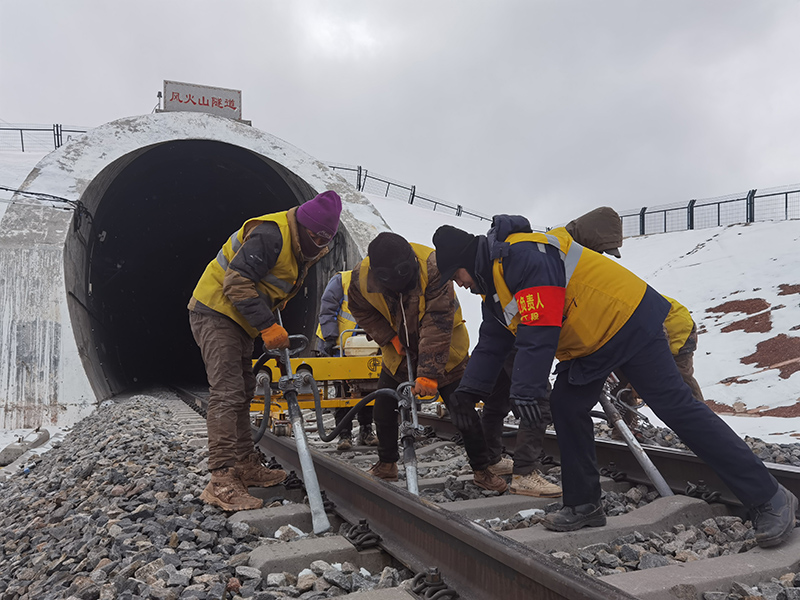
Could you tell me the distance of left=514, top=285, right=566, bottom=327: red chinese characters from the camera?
263cm

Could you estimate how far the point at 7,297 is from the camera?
8.05 m

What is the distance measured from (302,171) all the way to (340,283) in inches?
164

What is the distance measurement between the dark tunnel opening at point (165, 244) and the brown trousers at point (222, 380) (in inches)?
306

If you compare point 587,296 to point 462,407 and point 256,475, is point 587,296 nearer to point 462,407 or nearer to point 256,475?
point 462,407

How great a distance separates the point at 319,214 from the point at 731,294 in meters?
15.4

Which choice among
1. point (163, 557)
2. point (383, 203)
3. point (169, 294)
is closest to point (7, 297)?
point (163, 557)

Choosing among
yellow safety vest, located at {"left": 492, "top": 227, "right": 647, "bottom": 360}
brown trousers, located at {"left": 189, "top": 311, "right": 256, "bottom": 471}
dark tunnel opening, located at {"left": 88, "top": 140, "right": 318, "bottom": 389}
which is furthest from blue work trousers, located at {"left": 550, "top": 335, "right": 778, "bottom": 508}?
dark tunnel opening, located at {"left": 88, "top": 140, "right": 318, "bottom": 389}

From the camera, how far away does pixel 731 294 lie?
15.9m

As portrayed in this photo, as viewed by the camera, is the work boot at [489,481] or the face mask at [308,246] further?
the work boot at [489,481]

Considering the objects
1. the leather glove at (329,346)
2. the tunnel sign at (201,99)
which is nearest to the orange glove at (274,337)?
the leather glove at (329,346)

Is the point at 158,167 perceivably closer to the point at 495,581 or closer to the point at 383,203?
the point at 495,581

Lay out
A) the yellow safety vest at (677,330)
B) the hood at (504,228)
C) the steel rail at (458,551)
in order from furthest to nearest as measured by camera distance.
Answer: the yellow safety vest at (677,330), the hood at (504,228), the steel rail at (458,551)

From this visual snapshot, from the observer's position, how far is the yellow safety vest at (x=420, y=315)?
12.6 feet

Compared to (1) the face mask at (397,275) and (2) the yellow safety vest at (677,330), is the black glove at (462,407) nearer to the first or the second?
(1) the face mask at (397,275)
